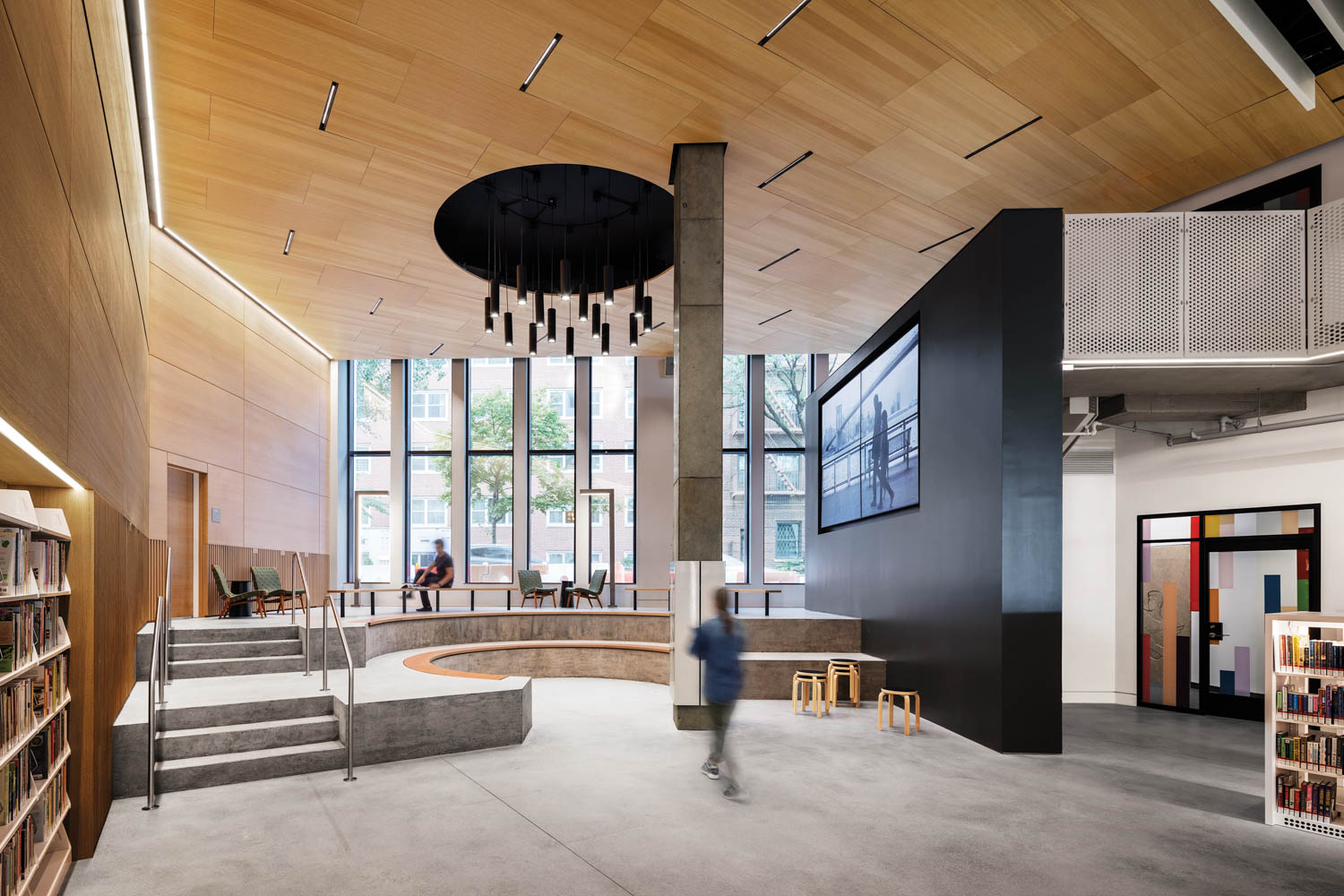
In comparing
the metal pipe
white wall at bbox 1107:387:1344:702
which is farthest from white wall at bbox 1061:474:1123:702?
the metal pipe

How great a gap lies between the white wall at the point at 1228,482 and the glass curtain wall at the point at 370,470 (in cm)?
1271

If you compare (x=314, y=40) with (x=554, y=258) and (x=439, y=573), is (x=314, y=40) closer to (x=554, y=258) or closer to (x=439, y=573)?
(x=554, y=258)

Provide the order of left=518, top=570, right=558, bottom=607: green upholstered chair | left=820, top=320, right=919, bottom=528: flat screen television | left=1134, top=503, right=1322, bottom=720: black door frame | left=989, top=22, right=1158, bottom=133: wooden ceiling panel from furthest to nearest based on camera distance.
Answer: left=518, top=570, right=558, bottom=607: green upholstered chair < left=820, top=320, right=919, bottom=528: flat screen television < left=1134, top=503, right=1322, bottom=720: black door frame < left=989, top=22, right=1158, bottom=133: wooden ceiling panel

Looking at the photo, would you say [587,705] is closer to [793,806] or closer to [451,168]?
[793,806]

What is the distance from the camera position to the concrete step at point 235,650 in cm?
771

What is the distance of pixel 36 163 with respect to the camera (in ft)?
8.30

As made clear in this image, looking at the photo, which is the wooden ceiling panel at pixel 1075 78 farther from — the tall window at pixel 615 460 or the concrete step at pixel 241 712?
the tall window at pixel 615 460

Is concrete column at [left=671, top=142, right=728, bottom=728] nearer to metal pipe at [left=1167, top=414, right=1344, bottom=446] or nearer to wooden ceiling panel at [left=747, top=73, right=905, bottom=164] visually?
wooden ceiling panel at [left=747, top=73, right=905, bottom=164]

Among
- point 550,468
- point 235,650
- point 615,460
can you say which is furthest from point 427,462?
point 235,650

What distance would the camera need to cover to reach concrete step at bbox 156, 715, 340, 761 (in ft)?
18.0

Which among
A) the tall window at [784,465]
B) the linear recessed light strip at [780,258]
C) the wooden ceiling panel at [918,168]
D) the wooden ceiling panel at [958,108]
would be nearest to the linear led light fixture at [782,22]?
the wooden ceiling panel at [958,108]

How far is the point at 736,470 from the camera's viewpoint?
16.5 m

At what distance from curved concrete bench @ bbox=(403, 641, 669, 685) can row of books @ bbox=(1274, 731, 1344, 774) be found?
22.4ft

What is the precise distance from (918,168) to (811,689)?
5.59 m
